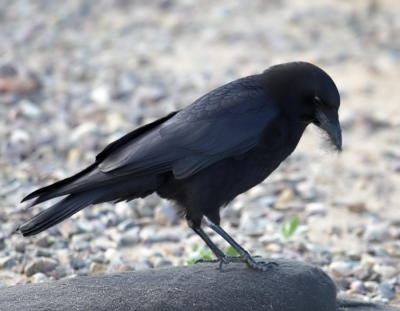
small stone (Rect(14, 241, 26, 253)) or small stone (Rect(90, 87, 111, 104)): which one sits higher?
small stone (Rect(90, 87, 111, 104))

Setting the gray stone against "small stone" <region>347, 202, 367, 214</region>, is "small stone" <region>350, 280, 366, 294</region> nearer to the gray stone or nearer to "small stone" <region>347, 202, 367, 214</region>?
the gray stone

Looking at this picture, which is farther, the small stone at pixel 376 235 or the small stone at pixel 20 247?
the small stone at pixel 376 235

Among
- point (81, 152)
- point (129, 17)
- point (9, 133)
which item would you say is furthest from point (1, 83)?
point (129, 17)

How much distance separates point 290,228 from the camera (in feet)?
21.6

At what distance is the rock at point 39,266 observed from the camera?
582 cm

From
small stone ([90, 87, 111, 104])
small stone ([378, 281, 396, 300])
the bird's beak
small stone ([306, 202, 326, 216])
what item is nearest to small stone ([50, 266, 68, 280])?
the bird's beak

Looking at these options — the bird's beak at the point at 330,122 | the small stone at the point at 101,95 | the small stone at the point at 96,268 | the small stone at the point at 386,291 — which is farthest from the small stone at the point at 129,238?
the small stone at the point at 101,95

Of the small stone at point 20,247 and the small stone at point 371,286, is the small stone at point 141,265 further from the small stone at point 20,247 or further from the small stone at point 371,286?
the small stone at point 371,286

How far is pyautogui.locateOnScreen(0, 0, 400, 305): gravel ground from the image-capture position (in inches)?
254

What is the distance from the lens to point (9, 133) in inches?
334

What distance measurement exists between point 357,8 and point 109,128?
5159 millimetres

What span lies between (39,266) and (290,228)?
6.20 feet

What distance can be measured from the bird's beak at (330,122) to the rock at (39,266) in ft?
6.70

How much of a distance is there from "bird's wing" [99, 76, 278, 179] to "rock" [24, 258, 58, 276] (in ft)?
3.63
